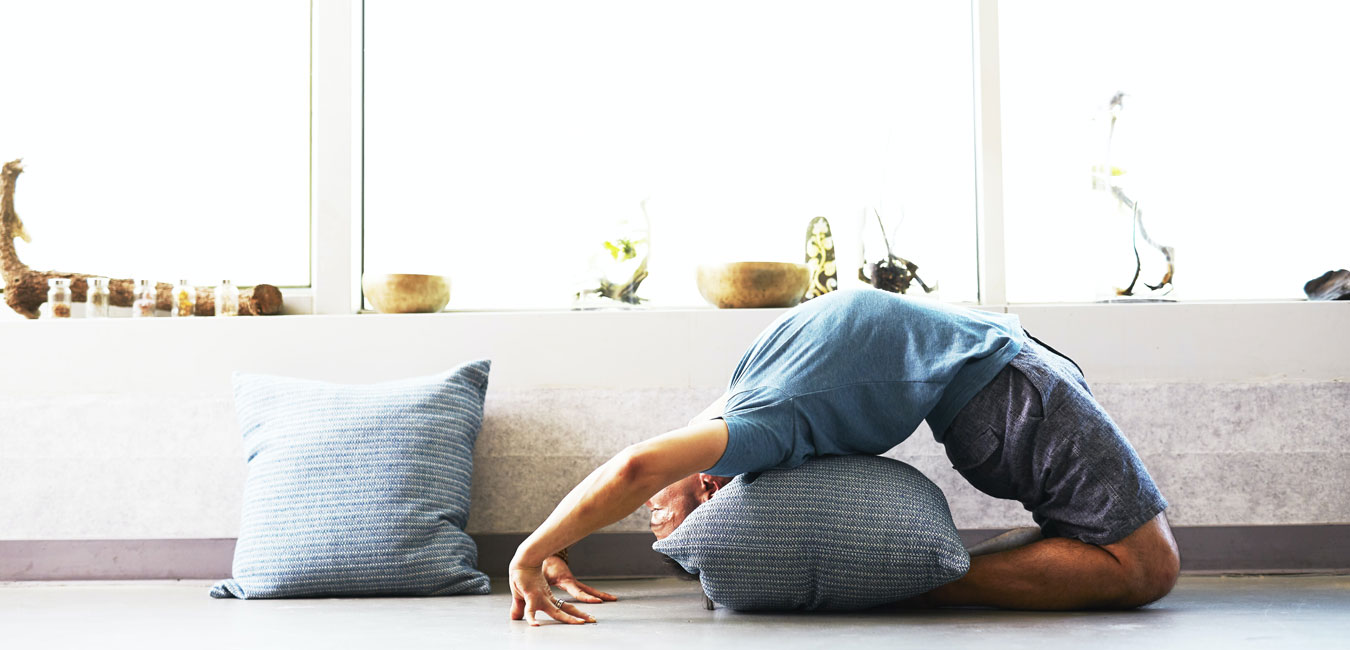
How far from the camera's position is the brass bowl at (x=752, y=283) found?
9.15 feet

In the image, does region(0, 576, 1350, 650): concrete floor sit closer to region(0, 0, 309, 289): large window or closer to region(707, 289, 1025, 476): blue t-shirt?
region(707, 289, 1025, 476): blue t-shirt

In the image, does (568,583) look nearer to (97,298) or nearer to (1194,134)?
(97,298)

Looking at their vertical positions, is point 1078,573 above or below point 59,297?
below

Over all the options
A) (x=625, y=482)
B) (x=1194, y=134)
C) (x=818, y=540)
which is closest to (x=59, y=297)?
(x=625, y=482)

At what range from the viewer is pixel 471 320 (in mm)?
2760

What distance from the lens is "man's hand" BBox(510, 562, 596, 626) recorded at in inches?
70.8

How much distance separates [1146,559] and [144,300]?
2602 millimetres

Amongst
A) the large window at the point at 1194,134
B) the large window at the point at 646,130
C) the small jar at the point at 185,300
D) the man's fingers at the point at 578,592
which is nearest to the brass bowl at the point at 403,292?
the large window at the point at 646,130

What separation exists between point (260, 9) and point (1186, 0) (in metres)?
2.77

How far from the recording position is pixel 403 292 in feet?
9.27

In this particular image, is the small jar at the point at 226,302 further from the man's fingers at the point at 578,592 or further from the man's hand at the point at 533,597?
the man's hand at the point at 533,597

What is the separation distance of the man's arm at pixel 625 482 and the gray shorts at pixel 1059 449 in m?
0.53

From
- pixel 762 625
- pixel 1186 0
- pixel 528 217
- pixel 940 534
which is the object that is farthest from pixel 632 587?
pixel 1186 0

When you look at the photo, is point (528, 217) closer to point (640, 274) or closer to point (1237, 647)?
point (640, 274)
